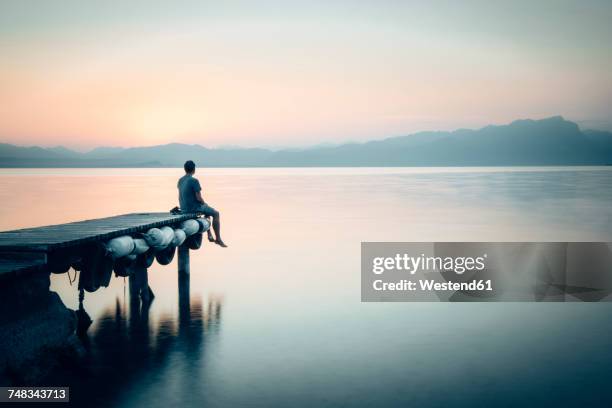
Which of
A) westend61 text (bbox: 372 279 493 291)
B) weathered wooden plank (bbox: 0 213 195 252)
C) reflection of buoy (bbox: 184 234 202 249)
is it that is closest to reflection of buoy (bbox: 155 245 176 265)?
weathered wooden plank (bbox: 0 213 195 252)

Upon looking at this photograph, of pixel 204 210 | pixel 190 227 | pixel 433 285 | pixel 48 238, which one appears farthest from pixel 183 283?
pixel 433 285

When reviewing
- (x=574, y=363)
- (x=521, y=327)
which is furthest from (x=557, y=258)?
(x=574, y=363)

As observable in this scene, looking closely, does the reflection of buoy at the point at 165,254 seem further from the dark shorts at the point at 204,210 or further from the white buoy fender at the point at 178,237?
the dark shorts at the point at 204,210

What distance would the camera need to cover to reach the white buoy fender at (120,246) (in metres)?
12.8

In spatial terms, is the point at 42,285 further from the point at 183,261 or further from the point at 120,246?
the point at 183,261

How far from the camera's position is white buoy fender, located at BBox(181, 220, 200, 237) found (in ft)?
57.7

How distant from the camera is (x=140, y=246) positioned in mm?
14188

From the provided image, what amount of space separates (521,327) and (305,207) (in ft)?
123

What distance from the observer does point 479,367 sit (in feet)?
35.4

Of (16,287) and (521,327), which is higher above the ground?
(16,287)

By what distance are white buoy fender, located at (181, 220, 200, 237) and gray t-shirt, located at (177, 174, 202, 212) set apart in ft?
3.30

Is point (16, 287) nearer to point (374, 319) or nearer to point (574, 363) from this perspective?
point (374, 319)

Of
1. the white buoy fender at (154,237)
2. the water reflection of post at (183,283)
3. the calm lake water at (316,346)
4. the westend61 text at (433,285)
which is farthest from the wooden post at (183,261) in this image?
the westend61 text at (433,285)

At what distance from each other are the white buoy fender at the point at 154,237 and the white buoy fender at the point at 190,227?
8.05 ft
